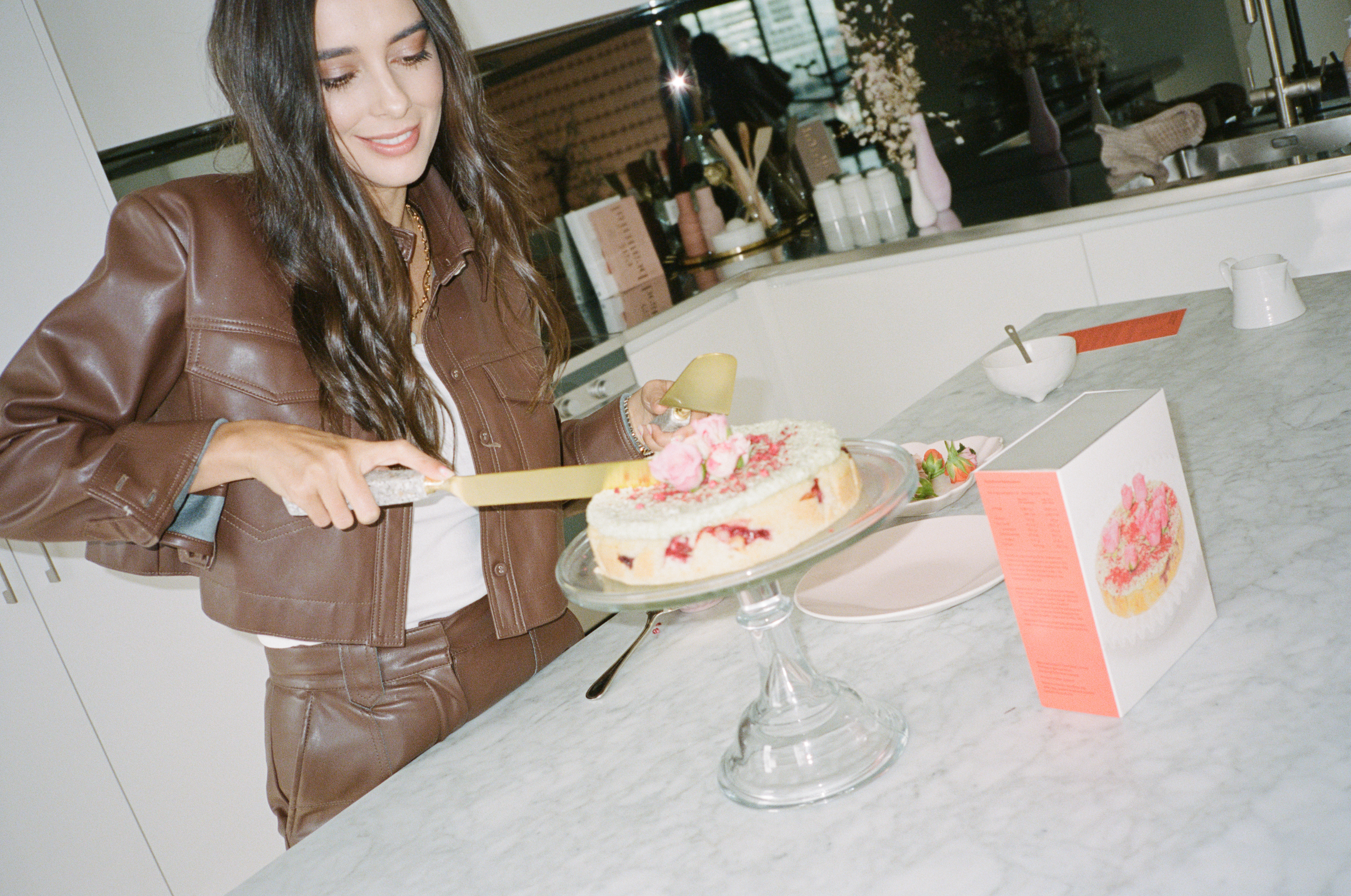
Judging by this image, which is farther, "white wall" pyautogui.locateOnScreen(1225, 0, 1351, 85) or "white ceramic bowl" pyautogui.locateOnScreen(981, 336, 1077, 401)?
"white wall" pyautogui.locateOnScreen(1225, 0, 1351, 85)

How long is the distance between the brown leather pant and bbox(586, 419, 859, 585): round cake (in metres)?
0.45

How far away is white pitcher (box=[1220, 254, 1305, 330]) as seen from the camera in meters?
1.33

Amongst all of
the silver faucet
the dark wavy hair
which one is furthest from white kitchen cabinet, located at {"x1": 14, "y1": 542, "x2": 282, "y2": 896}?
the silver faucet

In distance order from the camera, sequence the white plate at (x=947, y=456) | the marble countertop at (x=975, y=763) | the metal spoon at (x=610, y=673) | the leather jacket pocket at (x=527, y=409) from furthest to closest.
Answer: the leather jacket pocket at (x=527, y=409) → the white plate at (x=947, y=456) → the metal spoon at (x=610, y=673) → the marble countertop at (x=975, y=763)

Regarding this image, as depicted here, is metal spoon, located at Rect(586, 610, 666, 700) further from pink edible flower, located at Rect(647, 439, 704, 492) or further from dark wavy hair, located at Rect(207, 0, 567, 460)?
dark wavy hair, located at Rect(207, 0, 567, 460)

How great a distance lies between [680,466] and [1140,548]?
1.05 ft

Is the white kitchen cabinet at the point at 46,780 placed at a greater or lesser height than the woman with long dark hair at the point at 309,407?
lesser

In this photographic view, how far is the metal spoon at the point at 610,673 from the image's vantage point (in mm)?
991

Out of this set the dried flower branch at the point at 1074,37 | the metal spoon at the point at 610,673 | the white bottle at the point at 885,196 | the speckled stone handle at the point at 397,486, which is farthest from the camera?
the white bottle at the point at 885,196

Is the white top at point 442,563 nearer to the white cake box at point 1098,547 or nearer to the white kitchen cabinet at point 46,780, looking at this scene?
the white cake box at point 1098,547

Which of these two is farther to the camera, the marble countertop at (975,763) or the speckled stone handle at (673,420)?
the speckled stone handle at (673,420)

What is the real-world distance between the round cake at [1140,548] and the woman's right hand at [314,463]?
1.57 ft

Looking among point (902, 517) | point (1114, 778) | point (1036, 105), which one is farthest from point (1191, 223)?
point (1114, 778)

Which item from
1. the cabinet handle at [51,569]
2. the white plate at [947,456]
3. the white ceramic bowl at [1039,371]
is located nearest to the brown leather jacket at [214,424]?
the white plate at [947,456]
